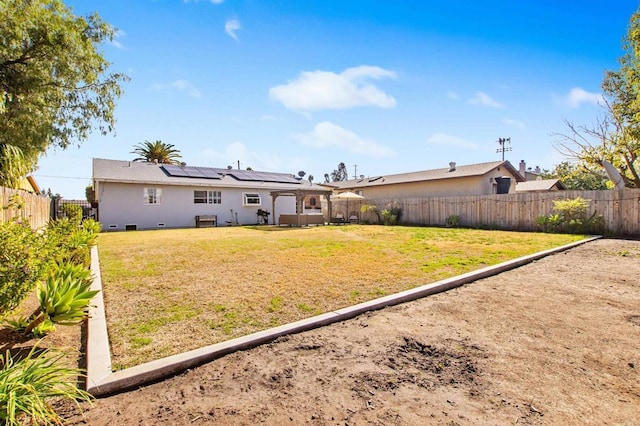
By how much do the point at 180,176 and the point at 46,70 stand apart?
944cm

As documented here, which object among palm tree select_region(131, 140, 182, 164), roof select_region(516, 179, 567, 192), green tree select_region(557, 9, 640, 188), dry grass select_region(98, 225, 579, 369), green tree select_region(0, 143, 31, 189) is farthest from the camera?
palm tree select_region(131, 140, 182, 164)

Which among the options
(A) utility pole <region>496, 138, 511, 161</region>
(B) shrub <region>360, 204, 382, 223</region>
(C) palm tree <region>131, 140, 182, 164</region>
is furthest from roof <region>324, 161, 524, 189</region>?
(C) palm tree <region>131, 140, 182, 164</region>

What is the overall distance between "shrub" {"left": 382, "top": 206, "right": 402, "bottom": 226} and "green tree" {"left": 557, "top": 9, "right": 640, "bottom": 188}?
A: 1030 centimetres

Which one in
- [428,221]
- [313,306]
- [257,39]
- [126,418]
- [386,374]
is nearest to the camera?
[126,418]

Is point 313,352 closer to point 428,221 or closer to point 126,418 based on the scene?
point 126,418

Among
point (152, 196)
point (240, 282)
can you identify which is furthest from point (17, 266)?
point (152, 196)

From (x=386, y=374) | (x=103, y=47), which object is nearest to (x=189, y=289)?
(x=386, y=374)

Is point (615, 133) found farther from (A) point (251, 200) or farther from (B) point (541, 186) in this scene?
(A) point (251, 200)

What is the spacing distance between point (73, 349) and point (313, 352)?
89.1 inches

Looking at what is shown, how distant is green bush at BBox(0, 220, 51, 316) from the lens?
8.70ft

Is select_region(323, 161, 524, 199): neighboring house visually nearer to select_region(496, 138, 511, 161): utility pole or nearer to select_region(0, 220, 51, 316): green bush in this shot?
select_region(496, 138, 511, 161): utility pole

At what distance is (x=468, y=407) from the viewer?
2006mm

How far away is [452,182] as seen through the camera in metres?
23.1

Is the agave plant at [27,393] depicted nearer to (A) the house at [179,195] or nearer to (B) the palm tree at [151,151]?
(A) the house at [179,195]
